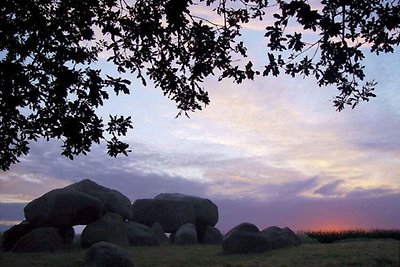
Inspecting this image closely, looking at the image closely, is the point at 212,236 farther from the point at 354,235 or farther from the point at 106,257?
the point at 106,257

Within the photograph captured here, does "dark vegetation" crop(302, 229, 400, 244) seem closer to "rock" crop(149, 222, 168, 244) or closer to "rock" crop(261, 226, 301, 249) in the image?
"rock" crop(261, 226, 301, 249)

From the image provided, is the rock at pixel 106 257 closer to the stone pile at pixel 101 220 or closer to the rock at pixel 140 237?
the stone pile at pixel 101 220

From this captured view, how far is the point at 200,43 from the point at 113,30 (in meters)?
2.03

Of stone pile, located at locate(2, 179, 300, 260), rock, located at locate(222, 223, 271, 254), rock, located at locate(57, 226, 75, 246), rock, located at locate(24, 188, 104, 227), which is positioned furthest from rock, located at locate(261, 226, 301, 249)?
rock, located at locate(57, 226, 75, 246)

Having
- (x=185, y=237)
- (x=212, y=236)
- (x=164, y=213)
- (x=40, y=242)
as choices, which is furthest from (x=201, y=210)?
(x=40, y=242)

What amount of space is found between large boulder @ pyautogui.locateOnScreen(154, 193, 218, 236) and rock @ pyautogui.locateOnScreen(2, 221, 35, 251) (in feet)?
27.5

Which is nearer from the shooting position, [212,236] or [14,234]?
[14,234]

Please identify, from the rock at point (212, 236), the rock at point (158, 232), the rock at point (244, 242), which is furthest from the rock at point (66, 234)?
the rock at point (244, 242)

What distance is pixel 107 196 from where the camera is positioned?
84.7ft

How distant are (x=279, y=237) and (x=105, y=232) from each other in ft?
25.6

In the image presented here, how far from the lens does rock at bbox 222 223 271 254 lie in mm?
18812

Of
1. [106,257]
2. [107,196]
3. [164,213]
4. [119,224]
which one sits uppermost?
[107,196]

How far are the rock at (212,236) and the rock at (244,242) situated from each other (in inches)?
322

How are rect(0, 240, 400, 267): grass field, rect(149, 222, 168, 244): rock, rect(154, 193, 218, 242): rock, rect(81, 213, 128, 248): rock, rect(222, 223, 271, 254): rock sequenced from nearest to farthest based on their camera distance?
1. rect(0, 240, 400, 267): grass field
2. rect(222, 223, 271, 254): rock
3. rect(81, 213, 128, 248): rock
4. rect(149, 222, 168, 244): rock
5. rect(154, 193, 218, 242): rock
